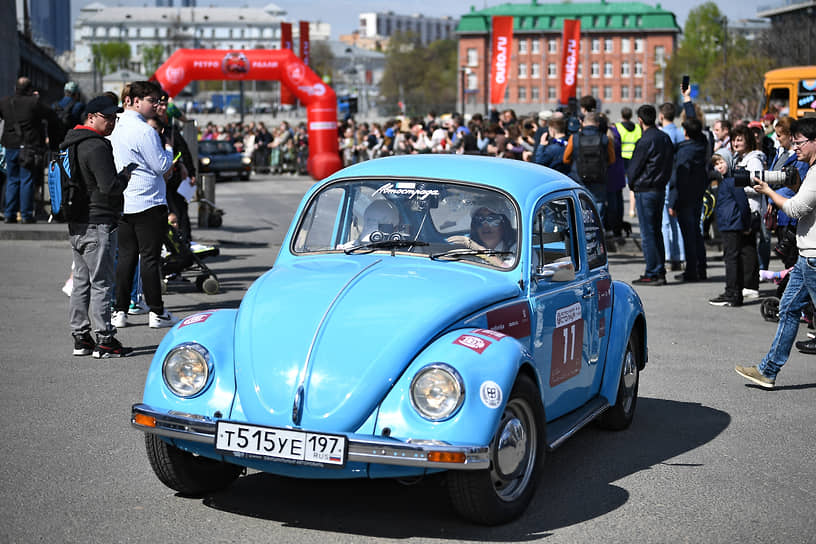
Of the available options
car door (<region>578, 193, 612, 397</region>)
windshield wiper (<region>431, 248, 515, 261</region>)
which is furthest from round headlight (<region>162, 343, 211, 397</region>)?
car door (<region>578, 193, 612, 397</region>)

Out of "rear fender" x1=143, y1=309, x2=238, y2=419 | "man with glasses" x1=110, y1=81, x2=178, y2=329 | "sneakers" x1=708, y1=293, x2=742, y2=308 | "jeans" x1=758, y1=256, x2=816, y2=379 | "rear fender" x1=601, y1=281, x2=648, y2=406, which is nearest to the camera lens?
"rear fender" x1=143, y1=309, x2=238, y2=419

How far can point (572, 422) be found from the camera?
6.15 m

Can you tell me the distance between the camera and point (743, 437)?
23.3 feet

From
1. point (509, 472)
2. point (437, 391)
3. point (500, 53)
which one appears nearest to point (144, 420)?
point (437, 391)

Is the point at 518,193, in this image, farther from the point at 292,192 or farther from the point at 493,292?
the point at 292,192

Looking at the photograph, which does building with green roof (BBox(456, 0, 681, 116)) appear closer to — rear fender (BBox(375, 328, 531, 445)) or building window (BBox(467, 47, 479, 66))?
building window (BBox(467, 47, 479, 66))

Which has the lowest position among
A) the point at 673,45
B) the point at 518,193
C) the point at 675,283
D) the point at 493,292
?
the point at 675,283

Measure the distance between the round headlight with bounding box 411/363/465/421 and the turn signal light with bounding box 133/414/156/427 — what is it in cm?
124

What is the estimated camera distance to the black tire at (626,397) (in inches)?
279

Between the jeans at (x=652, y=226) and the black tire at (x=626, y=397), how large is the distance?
6969mm

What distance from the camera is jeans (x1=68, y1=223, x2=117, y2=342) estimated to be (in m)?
8.86

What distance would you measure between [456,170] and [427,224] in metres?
0.40

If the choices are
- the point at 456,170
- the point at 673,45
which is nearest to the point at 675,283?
the point at 456,170

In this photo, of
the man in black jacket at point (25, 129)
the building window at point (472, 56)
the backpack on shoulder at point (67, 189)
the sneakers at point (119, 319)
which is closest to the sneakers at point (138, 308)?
the sneakers at point (119, 319)
